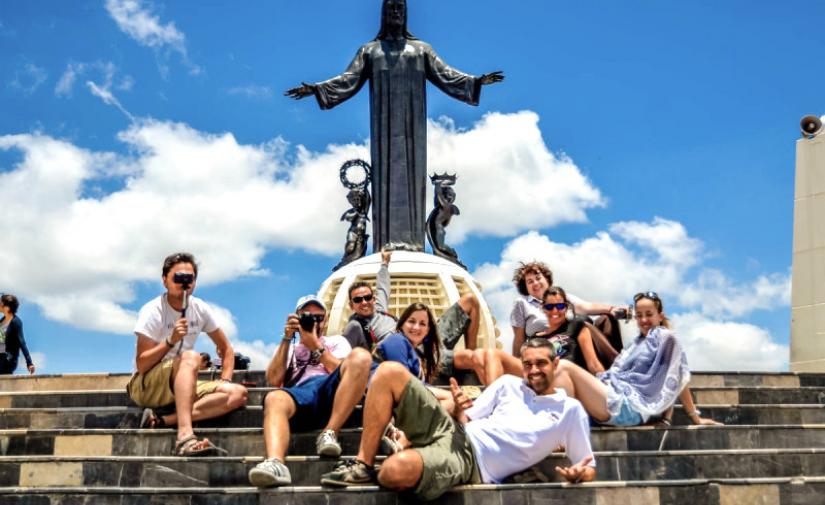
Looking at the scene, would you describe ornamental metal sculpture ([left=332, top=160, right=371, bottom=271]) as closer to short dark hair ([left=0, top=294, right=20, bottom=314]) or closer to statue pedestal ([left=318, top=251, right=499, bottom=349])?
statue pedestal ([left=318, top=251, right=499, bottom=349])

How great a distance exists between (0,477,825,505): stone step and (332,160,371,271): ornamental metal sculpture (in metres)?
10.0

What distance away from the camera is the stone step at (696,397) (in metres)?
7.54

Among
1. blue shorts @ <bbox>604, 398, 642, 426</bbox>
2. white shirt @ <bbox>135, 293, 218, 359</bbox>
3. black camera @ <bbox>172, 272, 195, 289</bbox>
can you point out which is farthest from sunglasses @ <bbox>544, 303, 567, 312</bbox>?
black camera @ <bbox>172, 272, 195, 289</bbox>

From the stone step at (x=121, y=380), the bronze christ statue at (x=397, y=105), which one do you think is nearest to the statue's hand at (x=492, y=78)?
the bronze christ statue at (x=397, y=105)

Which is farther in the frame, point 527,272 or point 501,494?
point 527,272

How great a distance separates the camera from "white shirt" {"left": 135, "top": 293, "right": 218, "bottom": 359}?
5910 mm

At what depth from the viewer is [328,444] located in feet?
16.8

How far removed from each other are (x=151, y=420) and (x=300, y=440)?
1.18 meters

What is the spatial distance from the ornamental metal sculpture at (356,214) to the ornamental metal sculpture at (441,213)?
114 cm

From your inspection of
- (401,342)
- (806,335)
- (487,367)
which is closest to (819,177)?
(806,335)

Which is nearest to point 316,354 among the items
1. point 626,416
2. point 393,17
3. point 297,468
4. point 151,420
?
point 297,468

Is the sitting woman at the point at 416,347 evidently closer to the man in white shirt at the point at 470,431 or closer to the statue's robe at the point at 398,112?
the man in white shirt at the point at 470,431

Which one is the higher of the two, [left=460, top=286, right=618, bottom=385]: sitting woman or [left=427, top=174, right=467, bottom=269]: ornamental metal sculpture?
[left=427, top=174, right=467, bottom=269]: ornamental metal sculpture

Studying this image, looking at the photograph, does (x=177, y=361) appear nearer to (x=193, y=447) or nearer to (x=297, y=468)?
(x=193, y=447)
